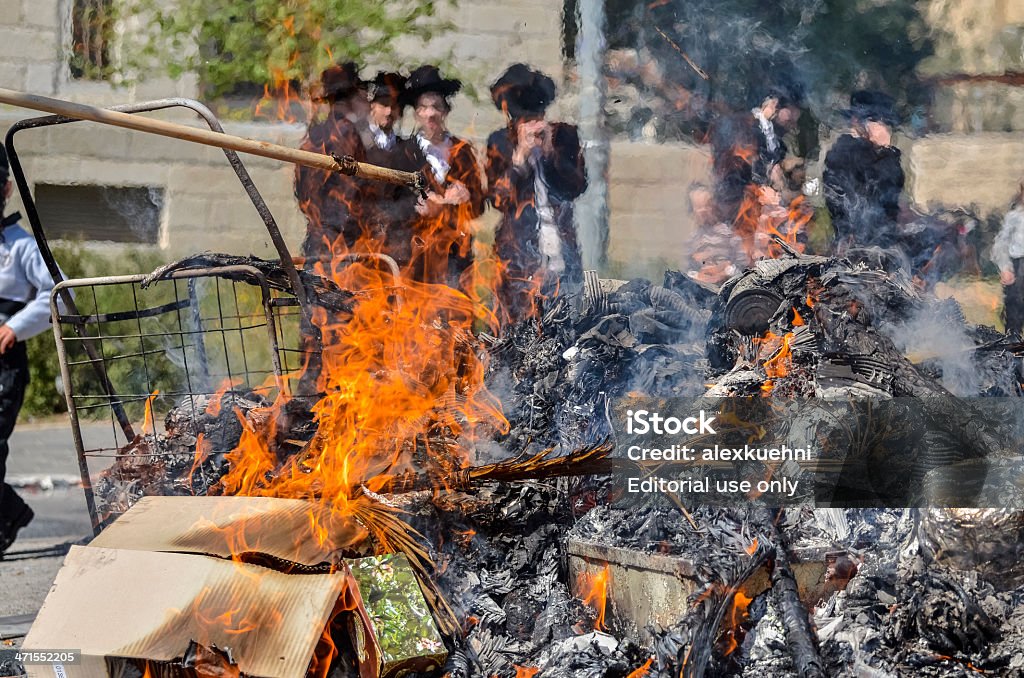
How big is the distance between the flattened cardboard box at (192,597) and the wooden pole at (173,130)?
1.45 metres

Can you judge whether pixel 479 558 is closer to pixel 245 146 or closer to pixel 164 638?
pixel 164 638

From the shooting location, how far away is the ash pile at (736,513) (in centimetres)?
328

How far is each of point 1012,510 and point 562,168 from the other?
2988 mm

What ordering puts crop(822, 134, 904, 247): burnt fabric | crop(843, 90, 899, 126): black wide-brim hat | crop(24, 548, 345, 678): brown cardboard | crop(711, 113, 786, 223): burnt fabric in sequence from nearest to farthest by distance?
crop(24, 548, 345, 678): brown cardboard < crop(822, 134, 904, 247): burnt fabric < crop(711, 113, 786, 223): burnt fabric < crop(843, 90, 899, 126): black wide-brim hat

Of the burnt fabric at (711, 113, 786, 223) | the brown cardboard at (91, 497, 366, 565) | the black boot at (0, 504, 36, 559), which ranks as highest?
the burnt fabric at (711, 113, 786, 223)

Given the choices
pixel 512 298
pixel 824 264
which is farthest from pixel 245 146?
pixel 824 264

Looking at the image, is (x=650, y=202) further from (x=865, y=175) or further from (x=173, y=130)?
(x=173, y=130)

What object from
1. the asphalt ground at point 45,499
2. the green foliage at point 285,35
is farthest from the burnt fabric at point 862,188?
the asphalt ground at point 45,499

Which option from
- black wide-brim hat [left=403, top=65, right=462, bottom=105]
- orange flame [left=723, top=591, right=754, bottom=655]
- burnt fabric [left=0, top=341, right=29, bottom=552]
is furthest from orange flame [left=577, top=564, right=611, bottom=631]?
black wide-brim hat [left=403, top=65, right=462, bottom=105]

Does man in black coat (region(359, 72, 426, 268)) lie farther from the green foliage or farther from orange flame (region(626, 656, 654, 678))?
orange flame (region(626, 656, 654, 678))

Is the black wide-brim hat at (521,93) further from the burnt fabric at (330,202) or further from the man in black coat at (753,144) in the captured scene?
the man in black coat at (753,144)

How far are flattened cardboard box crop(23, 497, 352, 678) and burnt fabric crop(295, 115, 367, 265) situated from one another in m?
2.10

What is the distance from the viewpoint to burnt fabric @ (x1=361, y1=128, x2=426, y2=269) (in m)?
5.14

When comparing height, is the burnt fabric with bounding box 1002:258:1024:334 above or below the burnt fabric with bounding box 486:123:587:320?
below
